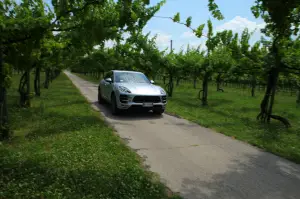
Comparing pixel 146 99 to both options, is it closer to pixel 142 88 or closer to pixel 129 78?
pixel 142 88

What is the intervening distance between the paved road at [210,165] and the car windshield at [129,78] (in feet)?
9.47

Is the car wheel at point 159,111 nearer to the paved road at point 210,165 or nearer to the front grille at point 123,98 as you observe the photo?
the front grille at point 123,98

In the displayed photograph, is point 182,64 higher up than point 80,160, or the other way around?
point 182,64

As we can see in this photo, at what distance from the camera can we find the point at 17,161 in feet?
12.6

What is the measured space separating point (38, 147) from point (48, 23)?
2.44m

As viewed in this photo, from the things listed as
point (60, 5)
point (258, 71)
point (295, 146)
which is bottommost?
point (295, 146)

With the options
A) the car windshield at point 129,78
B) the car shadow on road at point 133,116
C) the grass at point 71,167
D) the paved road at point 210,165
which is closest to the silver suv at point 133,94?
the car windshield at point 129,78

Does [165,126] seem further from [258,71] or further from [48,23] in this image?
[258,71]

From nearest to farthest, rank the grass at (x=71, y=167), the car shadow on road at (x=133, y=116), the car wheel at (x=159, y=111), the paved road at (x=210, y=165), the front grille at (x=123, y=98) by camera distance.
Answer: the grass at (x=71, y=167) < the paved road at (x=210, y=165) < the front grille at (x=123, y=98) < the car shadow on road at (x=133, y=116) < the car wheel at (x=159, y=111)

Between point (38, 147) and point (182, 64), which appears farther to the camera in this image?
point (182, 64)

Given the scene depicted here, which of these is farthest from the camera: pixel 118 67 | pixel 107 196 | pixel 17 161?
pixel 118 67

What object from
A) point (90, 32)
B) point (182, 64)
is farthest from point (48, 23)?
point (182, 64)

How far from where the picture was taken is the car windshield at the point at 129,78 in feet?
31.6

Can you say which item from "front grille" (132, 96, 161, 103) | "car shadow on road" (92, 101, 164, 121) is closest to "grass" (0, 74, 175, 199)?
"car shadow on road" (92, 101, 164, 121)
